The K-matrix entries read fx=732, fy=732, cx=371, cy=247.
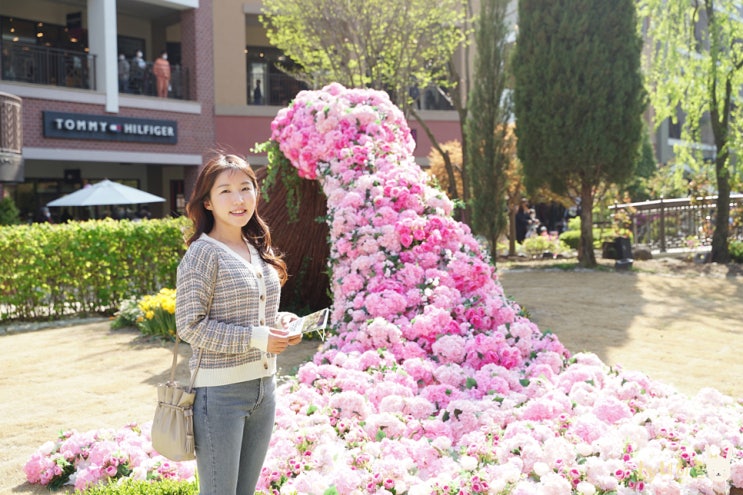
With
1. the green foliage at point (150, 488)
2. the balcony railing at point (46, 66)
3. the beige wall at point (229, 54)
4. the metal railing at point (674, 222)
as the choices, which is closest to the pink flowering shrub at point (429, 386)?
the green foliage at point (150, 488)

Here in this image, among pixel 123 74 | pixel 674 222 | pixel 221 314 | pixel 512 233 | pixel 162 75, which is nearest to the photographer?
pixel 221 314

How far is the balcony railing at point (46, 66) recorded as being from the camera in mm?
20172

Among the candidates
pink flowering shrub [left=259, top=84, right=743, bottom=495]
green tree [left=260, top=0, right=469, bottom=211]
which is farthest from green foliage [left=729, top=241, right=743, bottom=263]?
pink flowering shrub [left=259, top=84, right=743, bottom=495]

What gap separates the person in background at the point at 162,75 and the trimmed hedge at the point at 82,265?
40.5 feet

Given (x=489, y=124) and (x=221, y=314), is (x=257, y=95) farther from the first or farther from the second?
(x=221, y=314)

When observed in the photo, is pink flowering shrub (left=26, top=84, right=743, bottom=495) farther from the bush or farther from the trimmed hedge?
the trimmed hedge

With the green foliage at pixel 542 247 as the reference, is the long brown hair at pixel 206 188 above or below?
above

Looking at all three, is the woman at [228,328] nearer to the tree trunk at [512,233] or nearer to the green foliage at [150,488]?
the green foliage at [150,488]

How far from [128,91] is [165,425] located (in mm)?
21891

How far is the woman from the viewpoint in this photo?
2.73 m

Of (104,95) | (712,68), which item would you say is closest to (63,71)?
(104,95)

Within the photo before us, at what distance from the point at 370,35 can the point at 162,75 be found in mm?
9764

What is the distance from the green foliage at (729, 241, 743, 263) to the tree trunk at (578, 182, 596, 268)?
344 cm

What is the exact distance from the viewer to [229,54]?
25.0m
